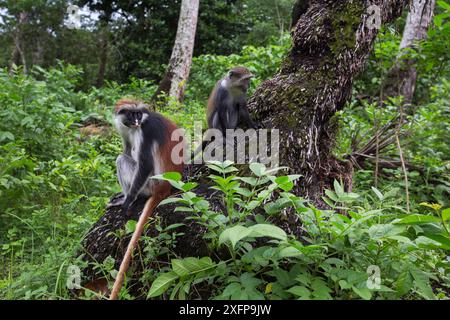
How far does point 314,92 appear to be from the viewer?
4.28 m

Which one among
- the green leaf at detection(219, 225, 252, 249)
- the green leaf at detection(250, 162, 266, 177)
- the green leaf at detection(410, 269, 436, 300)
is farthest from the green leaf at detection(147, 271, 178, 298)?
the green leaf at detection(410, 269, 436, 300)

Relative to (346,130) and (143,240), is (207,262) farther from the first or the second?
(346,130)

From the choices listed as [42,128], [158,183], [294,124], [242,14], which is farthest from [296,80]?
[242,14]

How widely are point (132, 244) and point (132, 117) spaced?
5.07ft

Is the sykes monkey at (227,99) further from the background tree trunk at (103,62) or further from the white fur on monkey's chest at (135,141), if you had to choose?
the background tree trunk at (103,62)

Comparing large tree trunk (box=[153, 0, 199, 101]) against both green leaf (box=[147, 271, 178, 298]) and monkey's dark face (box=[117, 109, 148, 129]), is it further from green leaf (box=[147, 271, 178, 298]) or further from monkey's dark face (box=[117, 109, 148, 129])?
green leaf (box=[147, 271, 178, 298])

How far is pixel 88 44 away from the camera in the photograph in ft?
77.9

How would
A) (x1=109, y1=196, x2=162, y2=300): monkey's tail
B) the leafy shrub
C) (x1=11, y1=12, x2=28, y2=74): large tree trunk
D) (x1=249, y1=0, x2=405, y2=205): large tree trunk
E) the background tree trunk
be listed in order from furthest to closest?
(x1=11, y1=12, x2=28, y2=74): large tree trunk < the background tree trunk < (x1=249, y1=0, x2=405, y2=205): large tree trunk < (x1=109, y1=196, x2=162, y2=300): monkey's tail < the leafy shrub

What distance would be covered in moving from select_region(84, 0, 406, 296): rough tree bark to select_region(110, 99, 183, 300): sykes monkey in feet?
0.69

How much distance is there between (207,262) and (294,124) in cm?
179

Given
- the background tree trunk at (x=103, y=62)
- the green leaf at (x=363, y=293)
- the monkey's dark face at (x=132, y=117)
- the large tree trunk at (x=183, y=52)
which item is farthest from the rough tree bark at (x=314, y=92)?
the background tree trunk at (x=103, y=62)

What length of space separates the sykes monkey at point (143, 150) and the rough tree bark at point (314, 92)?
0.21 m

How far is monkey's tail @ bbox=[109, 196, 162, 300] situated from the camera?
3131mm

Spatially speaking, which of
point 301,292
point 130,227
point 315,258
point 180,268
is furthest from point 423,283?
point 130,227
